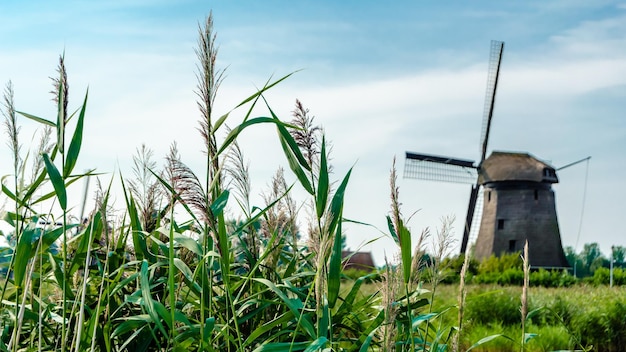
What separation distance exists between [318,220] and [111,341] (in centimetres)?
116

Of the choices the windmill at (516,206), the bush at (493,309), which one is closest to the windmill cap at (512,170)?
the windmill at (516,206)

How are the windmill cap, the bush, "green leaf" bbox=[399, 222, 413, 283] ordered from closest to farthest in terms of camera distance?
"green leaf" bbox=[399, 222, 413, 283] < the bush < the windmill cap

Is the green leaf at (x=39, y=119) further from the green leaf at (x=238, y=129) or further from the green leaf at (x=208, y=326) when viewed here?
the green leaf at (x=208, y=326)

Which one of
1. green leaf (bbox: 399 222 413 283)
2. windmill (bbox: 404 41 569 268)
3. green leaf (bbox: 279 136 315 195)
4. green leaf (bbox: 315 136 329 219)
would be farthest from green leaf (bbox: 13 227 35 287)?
windmill (bbox: 404 41 569 268)

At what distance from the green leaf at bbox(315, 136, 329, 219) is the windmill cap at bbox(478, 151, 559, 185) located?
27.7m

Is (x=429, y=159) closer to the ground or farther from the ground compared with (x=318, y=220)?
farther from the ground

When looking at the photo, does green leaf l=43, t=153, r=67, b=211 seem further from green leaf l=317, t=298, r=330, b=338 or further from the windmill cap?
the windmill cap

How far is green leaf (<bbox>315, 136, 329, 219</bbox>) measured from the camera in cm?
188

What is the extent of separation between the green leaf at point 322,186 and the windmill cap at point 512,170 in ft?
90.7

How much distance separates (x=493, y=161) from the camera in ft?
96.0

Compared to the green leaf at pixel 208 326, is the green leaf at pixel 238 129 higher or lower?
higher

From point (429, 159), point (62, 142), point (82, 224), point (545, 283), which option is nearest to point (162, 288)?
point (82, 224)

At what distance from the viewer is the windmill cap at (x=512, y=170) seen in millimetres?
28688

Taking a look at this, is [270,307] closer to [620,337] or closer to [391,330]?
[391,330]
